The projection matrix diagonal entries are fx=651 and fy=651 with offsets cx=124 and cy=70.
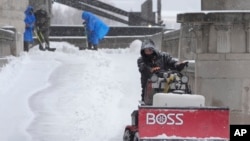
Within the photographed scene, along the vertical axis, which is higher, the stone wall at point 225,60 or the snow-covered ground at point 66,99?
the stone wall at point 225,60

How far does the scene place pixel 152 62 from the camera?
1033cm

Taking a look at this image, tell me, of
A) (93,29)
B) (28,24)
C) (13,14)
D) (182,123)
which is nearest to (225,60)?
(182,123)

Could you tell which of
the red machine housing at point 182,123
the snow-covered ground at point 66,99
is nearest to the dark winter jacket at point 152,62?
the snow-covered ground at point 66,99

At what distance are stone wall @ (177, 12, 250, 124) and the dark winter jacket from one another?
243 centimetres

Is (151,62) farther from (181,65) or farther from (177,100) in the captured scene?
(177,100)

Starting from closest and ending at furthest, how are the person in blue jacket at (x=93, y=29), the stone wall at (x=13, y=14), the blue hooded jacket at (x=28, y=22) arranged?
the stone wall at (x=13, y=14), the blue hooded jacket at (x=28, y=22), the person in blue jacket at (x=93, y=29)

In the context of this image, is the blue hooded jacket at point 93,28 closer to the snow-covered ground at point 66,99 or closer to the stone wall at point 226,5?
the snow-covered ground at point 66,99

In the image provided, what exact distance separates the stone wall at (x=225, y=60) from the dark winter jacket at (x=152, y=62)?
2429 millimetres

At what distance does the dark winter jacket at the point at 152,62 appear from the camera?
10.3 meters

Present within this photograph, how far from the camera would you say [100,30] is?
28281 millimetres

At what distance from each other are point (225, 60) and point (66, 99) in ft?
12.7

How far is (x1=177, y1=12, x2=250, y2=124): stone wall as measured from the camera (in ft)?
41.2

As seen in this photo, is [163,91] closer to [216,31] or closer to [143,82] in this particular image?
[143,82]

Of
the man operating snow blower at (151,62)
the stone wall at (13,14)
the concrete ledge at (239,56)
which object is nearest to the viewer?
the man operating snow blower at (151,62)
